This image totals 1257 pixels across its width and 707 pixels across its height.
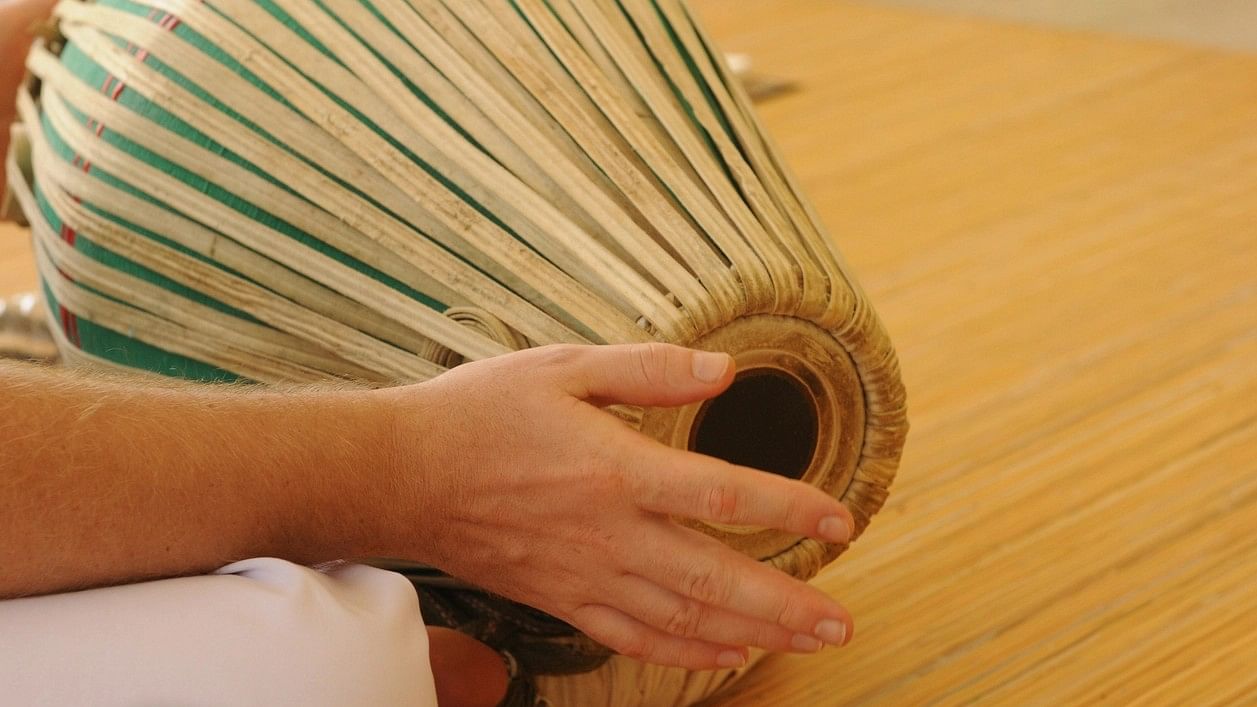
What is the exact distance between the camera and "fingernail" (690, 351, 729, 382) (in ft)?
3.09

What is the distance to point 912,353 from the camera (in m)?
1.86

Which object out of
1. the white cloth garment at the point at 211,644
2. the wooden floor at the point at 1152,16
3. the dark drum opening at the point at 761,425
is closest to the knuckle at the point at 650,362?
the dark drum opening at the point at 761,425

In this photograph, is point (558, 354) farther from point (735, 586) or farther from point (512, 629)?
point (512, 629)

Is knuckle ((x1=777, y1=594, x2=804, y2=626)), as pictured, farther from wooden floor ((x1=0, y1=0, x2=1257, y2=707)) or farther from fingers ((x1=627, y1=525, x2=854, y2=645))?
wooden floor ((x1=0, y1=0, x2=1257, y2=707))

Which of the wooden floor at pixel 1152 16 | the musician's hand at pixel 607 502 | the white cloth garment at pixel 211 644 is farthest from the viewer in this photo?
the wooden floor at pixel 1152 16

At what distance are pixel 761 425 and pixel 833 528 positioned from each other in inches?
5.5

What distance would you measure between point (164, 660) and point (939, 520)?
0.87 m

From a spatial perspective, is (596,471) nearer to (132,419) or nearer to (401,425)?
(401,425)

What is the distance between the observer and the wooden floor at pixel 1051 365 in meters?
1.27

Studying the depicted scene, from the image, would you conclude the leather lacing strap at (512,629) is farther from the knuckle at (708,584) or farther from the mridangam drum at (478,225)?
the knuckle at (708,584)

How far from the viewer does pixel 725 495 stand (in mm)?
918

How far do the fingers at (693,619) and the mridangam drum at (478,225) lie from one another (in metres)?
0.12

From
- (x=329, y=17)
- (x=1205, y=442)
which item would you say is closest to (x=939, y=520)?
(x=1205, y=442)

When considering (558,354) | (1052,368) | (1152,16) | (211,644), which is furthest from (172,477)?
(1152,16)
